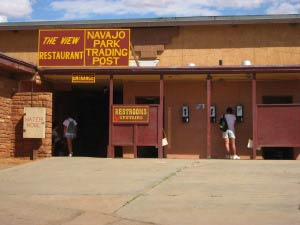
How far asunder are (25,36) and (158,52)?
544 cm

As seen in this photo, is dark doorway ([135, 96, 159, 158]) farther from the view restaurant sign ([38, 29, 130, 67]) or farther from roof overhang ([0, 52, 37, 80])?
roof overhang ([0, 52, 37, 80])

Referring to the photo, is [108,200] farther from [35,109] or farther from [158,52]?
[158,52]

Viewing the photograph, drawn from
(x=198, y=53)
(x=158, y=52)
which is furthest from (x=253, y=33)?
(x=158, y=52)

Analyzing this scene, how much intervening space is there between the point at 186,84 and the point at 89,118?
24.4ft

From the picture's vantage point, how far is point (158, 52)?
745 inches

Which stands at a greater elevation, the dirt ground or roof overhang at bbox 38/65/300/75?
roof overhang at bbox 38/65/300/75

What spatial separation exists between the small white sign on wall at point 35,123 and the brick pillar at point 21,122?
0.27 m

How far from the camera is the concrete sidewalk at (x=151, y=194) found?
6.97m

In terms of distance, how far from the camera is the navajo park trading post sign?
16078 mm

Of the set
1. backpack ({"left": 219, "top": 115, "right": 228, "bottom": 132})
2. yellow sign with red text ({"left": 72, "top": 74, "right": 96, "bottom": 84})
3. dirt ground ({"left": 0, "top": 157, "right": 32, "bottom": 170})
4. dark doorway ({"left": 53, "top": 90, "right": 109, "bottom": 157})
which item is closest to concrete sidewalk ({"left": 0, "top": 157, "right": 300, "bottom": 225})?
dirt ground ({"left": 0, "top": 157, "right": 32, "bottom": 170})

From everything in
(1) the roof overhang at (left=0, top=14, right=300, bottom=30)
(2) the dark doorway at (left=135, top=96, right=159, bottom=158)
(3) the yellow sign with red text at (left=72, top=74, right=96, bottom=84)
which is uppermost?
(1) the roof overhang at (left=0, top=14, right=300, bottom=30)

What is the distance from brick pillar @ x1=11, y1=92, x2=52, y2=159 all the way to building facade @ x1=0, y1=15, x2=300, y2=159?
0.03 meters

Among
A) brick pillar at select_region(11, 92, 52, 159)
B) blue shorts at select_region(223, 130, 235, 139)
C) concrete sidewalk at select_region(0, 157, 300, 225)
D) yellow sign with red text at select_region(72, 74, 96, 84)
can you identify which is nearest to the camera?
concrete sidewalk at select_region(0, 157, 300, 225)

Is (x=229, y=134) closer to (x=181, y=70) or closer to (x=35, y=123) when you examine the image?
(x=181, y=70)
